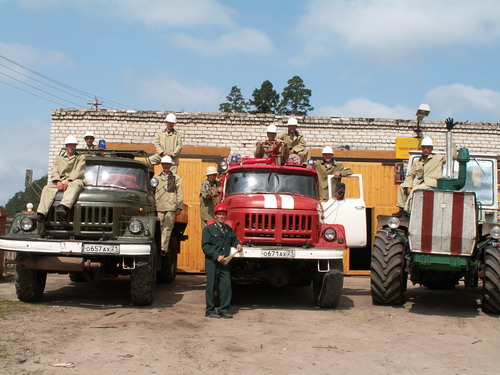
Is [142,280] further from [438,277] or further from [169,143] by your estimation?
[438,277]

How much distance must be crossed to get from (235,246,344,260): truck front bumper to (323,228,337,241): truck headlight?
0.52 meters

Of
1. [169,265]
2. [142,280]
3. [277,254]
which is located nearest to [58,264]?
[142,280]

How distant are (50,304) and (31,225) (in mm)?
1217

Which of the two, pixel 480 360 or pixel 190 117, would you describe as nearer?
pixel 480 360

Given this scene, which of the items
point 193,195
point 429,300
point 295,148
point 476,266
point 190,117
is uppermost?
point 190,117

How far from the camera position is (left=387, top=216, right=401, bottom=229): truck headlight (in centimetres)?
1006

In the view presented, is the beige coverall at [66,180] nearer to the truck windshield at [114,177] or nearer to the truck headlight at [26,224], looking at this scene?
the truck headlight at [26,224]

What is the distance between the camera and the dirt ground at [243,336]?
621cm

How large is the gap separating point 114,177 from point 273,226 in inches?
113

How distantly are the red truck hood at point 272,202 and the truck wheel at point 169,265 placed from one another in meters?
2.59

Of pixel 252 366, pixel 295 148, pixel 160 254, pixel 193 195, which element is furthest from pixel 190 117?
pixel 252 366

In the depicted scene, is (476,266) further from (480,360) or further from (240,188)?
(240,188)

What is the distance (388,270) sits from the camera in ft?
32.0

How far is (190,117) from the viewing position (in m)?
18.8
